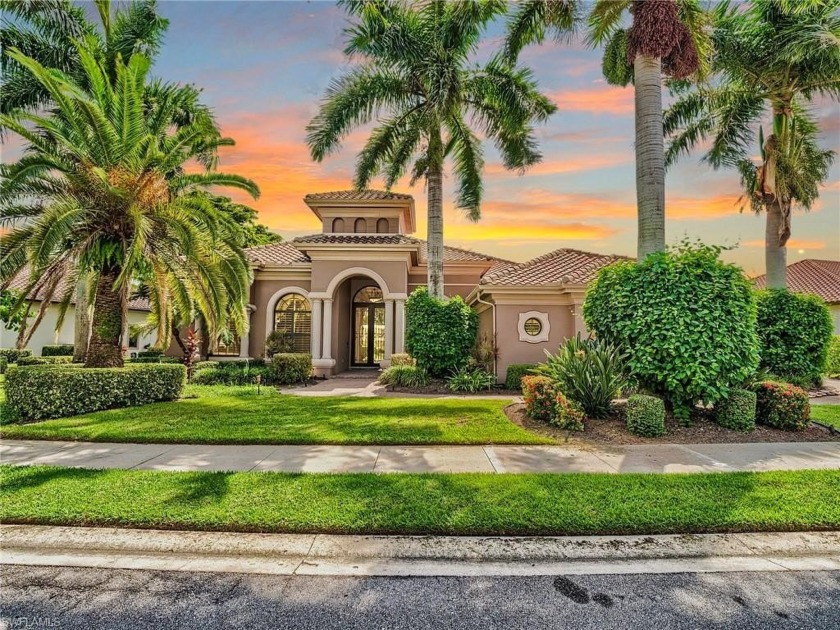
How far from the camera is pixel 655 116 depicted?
907cm

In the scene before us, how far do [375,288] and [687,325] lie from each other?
1601cm

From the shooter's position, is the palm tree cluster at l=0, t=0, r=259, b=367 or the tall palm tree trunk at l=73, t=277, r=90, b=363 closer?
the palm tree cluster at l=0, t=0, r=259, b=367

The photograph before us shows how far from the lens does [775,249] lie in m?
14.4

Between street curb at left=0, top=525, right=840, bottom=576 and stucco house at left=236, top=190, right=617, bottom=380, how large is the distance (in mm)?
10639

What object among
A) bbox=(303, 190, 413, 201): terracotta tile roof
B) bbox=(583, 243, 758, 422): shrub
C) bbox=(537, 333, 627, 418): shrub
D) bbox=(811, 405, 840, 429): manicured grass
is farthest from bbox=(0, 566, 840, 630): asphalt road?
bbox=(303, 190, 413, 201): terracotta tile roof

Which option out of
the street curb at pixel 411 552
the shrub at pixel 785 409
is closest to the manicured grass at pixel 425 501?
the street curb at pixel 411 552

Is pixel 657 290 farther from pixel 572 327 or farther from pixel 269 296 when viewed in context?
pixel 269 296

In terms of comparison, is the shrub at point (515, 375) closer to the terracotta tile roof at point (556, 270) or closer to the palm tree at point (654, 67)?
the terracotta tile roof at point (556, 270)

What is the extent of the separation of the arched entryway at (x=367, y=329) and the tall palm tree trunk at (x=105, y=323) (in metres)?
11.9

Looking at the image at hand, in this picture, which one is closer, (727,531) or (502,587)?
(502,587)

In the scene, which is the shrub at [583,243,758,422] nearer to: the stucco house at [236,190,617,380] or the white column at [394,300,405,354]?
the stucco house at [236,190,617,380]

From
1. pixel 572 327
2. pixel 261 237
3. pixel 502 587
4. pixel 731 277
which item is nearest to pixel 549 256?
pixel 572 327

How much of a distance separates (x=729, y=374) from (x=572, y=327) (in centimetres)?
690

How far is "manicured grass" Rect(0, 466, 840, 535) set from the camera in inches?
152
